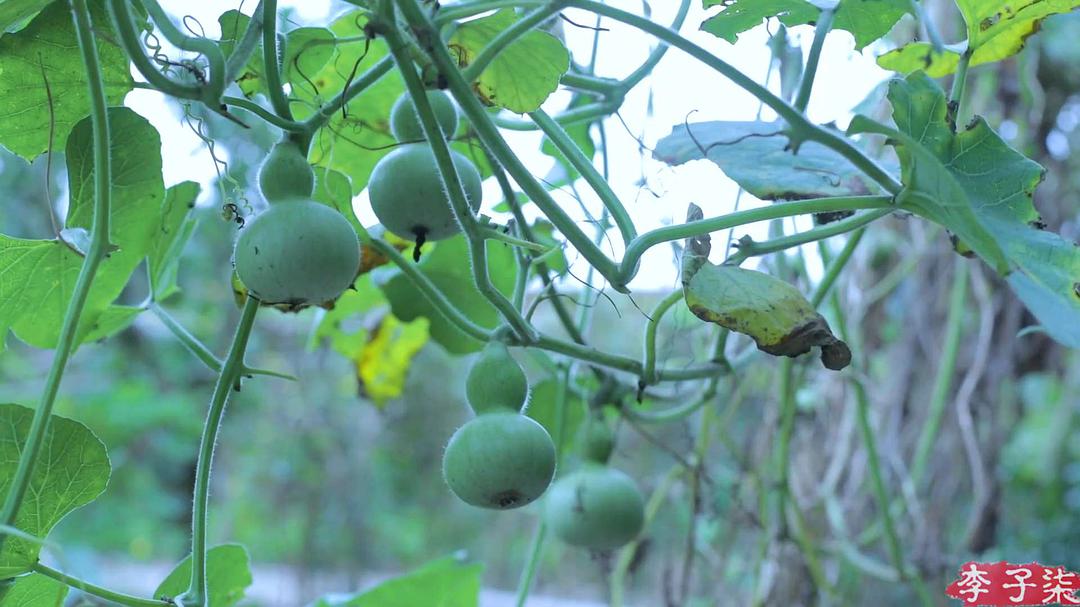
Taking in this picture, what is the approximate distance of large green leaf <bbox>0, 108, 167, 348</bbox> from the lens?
22.8 inches

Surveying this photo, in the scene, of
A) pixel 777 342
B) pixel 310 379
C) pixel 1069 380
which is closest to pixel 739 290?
pixel 777 342

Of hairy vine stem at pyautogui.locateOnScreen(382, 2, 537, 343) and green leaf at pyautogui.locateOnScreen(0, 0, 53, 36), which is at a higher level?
green leaf at pyautogui.locateOnScreen(0, 0, 53, 36)

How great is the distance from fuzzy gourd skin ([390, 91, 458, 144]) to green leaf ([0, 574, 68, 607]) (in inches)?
13.5

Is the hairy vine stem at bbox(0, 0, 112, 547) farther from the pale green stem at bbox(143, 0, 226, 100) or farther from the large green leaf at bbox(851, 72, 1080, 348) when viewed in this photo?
the large green leaf at bbox(851, 72, 1080, 348)

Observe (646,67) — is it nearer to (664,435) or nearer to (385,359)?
(385,359)

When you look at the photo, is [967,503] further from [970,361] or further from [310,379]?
[310,379]

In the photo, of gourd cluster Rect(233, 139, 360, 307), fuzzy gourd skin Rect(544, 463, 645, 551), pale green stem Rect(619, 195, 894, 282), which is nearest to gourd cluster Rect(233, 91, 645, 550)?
gourd cluster Rect(233, 139, 360, 307)

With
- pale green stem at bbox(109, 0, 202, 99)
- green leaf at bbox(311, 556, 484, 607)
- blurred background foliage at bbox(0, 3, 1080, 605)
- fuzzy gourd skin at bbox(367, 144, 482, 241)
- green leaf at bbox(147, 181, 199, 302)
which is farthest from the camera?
blurred background foliage at bbox(0, 3, 1080, 605)

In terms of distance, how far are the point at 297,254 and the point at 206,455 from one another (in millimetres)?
147

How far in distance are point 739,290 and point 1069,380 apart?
5.37ft

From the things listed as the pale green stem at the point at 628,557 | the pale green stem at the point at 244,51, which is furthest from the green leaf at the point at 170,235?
the pale green stem at the point at 628,557

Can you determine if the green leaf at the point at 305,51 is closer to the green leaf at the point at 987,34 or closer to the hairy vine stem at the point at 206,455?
the hairy vine stem at the point at 206,455

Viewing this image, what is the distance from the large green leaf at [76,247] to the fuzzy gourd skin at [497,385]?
247mm

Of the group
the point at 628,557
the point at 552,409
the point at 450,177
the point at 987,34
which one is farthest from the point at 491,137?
the point at 628,557
